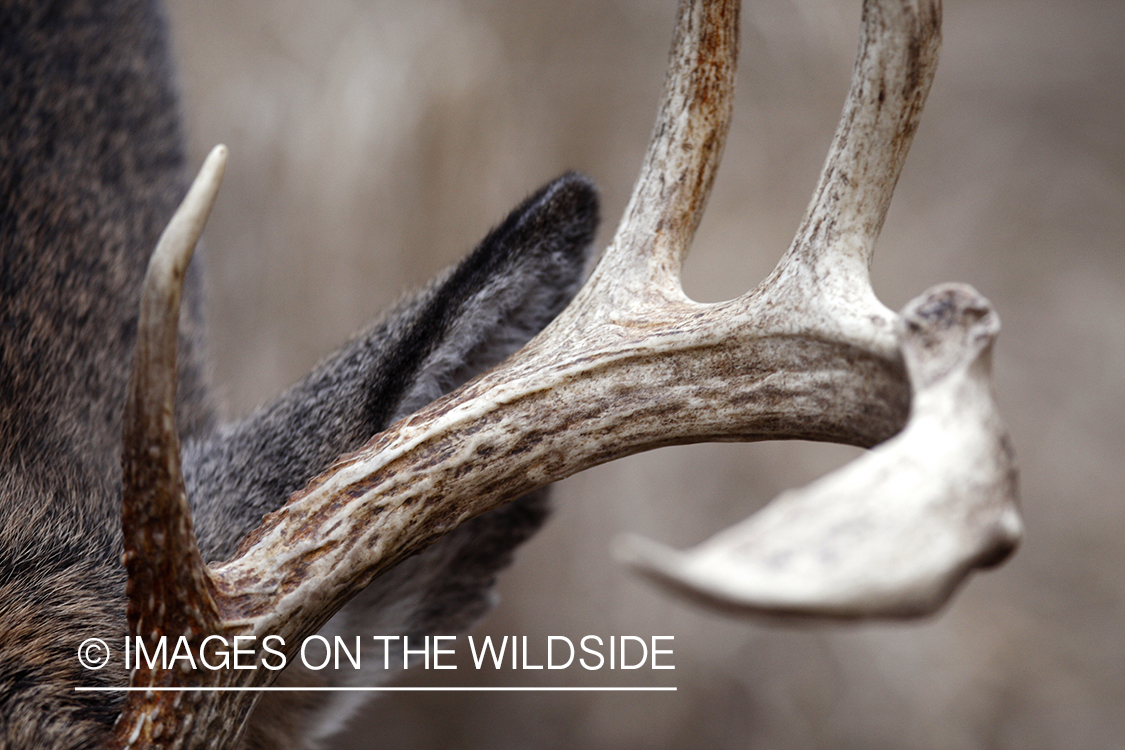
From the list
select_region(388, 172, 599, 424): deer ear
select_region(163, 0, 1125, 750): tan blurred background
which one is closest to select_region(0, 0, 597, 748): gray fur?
select_region(388, 172, 599, 424): deer ear

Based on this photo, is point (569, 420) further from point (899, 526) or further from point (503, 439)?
point (899, 526)

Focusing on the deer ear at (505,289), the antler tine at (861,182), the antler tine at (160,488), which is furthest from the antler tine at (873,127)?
the antler tine at (160,488)

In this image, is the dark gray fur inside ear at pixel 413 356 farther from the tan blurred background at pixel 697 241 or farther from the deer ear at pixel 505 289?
the tan blurred background at pixel 697 241

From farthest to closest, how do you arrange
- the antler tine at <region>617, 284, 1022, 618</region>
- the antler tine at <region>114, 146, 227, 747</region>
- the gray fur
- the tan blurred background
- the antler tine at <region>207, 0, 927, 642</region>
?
the tan blurred background → the gray fur → the antler tine at <region>207, 0, 927, 642</region> → the antler tine at <region>114, 146, 227, 747</region> → the antler tine at <region>617, 284, 1022, 618</region>

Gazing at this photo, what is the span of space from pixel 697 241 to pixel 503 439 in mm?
2168

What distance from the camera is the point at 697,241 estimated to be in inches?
121

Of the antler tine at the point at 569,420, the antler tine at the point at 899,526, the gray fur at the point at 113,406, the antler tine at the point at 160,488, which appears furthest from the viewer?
the gray fur at the point at 113,406

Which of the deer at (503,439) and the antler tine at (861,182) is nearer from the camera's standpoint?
the deer at (503,439)

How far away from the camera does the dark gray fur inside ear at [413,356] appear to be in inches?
46.3

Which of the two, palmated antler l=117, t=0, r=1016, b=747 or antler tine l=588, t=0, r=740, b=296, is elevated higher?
antler tine l=588, t=0, r=740, b=296

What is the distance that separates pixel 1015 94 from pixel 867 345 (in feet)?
8.93

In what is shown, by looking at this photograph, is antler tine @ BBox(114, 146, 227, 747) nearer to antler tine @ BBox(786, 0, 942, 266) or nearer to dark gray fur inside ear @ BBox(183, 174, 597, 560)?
dark gray fur inside ear @ BBox(183, 174, 597, 560)

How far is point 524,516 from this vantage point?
142 centimetres

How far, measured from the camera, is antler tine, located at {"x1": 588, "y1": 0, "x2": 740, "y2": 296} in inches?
45.5
